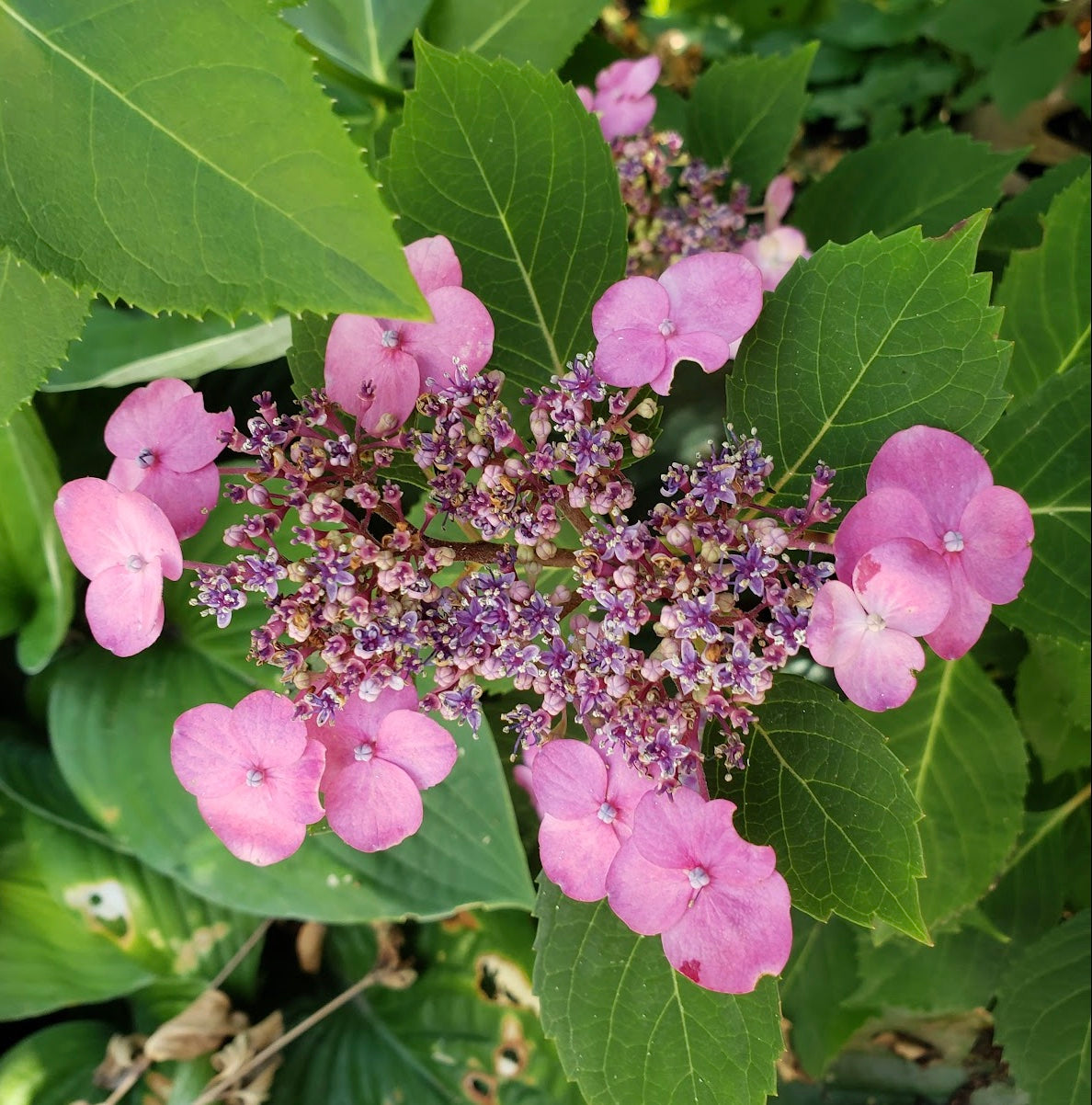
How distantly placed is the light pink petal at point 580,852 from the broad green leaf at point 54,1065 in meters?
1.04

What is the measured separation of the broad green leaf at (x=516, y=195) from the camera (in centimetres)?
73

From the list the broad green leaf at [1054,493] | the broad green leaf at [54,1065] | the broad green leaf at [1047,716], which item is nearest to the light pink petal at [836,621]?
the broad green leaf at [1054,493]

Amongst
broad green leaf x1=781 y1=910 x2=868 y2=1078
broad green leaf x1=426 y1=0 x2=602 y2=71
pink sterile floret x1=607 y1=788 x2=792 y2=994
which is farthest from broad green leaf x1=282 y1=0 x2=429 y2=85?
broad green leaf x1=781 y1=910 x2=868 y2=1078

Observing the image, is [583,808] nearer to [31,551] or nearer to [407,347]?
[407,347]

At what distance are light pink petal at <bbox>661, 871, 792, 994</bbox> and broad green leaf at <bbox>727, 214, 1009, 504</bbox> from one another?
0.28 metres

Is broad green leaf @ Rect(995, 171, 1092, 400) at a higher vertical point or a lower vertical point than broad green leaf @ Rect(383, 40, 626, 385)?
lower

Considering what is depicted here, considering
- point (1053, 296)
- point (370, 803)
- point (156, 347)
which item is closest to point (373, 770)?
point (370, 803)

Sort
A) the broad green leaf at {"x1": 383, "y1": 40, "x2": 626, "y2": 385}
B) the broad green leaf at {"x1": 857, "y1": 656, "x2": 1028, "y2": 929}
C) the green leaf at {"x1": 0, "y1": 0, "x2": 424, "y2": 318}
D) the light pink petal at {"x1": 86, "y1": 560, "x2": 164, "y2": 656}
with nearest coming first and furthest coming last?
1. the green leaf at {"x1": 0, "y1": 0, "x2": 424, "y2": 318}
2. the light pink petal at {"x1": 86, "y1": 560, "x2": 164, "y2": 656}
3. the broad green leaf at {"x1": 383, "y1": 40, "x2": 626, "y2": 385}
4. the broad green leaf at {"x1": 857, "y1": 656, "x2": 1028, "y2": 929}

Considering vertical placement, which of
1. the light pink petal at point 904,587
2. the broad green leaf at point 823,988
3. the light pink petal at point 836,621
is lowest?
the broad green leaf at point 823,988

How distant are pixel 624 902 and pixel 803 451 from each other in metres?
0.35

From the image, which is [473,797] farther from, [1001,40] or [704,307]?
[1001,40]

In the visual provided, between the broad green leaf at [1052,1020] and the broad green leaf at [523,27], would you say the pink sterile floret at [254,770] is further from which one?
the broad green leaf at [1052,1020]

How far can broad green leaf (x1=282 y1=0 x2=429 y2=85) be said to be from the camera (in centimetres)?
110

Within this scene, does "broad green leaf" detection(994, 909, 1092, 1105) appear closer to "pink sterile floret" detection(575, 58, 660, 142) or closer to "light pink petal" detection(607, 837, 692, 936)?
"light pink petal" detection(607, 837, 692, 936)
